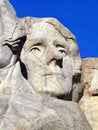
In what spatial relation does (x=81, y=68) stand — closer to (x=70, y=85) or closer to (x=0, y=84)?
(x=70, y=85)

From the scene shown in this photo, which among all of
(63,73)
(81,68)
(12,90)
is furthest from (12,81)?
(81,68)

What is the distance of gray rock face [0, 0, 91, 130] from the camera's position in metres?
7.88

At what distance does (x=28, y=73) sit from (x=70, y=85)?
24.9 inches

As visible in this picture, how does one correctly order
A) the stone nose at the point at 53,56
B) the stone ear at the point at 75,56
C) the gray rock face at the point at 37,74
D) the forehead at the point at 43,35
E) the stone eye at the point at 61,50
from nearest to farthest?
1. the gray rock face at the point at 37,74
2. the stone nose at the point at 53,56
3. the forehead at the point at 43,35
4. the stone eye at the point at 61,50
5. the stone ear at the point at 75,56

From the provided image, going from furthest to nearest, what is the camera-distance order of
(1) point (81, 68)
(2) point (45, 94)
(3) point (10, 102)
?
1. (1) point (81, 68)
2. (2) point (45, 94)
3. (3) point (10, 102)

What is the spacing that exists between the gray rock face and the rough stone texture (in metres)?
0.29

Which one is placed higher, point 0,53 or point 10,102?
point 0,53

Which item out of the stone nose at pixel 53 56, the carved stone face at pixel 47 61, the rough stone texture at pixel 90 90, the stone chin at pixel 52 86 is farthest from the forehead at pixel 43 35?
the rough stone texture at pixel 90 90

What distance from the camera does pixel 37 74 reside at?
9.17 metres

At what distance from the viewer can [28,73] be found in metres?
9.09

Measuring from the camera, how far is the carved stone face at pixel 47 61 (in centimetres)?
911

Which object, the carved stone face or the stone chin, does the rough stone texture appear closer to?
the carved stone face

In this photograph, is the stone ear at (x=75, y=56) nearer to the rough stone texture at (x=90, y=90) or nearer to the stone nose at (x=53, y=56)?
the rough stone texture at (x=90, y=90)

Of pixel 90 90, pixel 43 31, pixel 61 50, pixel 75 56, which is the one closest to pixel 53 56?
pixel 61 50
